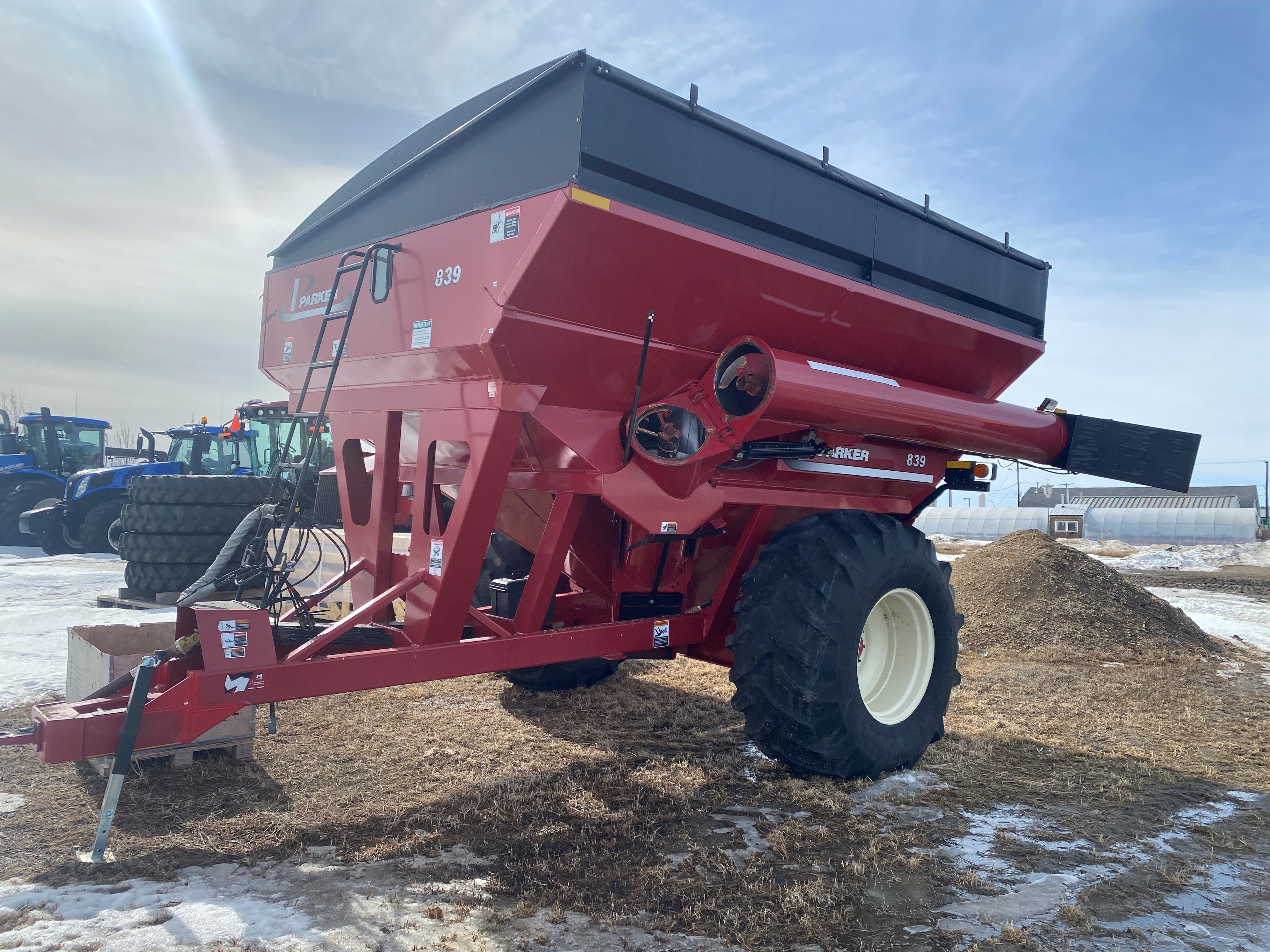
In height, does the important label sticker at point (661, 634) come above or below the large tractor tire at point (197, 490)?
below

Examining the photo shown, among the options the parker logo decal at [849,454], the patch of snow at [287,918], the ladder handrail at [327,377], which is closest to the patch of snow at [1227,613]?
the parker logo decal at [849,454]

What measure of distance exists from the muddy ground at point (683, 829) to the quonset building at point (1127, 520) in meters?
24.2

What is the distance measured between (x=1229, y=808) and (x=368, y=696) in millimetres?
4394

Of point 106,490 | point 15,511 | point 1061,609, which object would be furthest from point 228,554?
point 15,511

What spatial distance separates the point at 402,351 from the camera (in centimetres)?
384

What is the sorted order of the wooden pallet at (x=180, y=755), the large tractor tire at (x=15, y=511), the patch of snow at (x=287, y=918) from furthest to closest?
the large tractor tire at (x=15, y=511)
the wooden pallet at (x=180, y=755)
the patch of snow at (x=287, y=918)

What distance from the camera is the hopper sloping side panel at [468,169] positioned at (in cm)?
327

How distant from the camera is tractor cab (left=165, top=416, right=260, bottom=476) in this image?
43.2 feet

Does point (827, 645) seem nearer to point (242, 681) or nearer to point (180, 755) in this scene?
point (242, 681)

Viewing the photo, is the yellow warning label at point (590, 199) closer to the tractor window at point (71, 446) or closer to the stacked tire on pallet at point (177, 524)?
the stacked tire on pallet at point (177, 524)

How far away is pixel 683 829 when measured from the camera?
3.41 m

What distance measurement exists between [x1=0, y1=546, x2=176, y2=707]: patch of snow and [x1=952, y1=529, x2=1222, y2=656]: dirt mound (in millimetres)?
6987

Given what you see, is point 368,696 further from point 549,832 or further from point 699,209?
point 699,209

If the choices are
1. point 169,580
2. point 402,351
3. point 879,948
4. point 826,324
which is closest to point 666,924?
point 879,948
